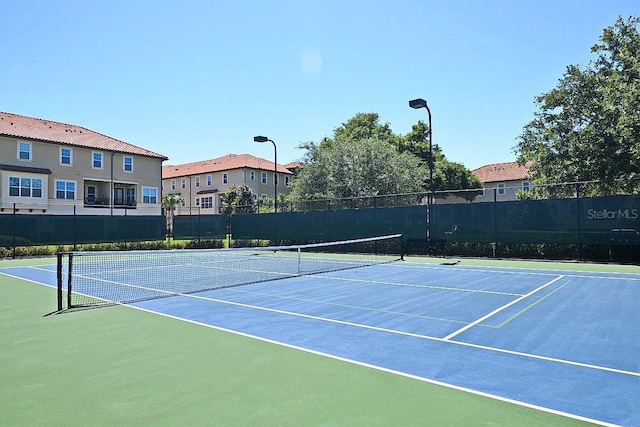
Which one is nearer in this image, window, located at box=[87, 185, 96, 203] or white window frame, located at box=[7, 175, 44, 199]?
white window frame, located at box=[7, 175, 44, 199]

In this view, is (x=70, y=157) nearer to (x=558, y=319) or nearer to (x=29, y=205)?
(x=29, y=205)

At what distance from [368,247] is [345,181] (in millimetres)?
8522

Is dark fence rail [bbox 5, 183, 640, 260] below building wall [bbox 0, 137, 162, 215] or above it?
below

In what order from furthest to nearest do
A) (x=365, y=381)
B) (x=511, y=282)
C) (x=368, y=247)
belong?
(x=368, y=247), (x=511, y=282), (x=365, y=381)

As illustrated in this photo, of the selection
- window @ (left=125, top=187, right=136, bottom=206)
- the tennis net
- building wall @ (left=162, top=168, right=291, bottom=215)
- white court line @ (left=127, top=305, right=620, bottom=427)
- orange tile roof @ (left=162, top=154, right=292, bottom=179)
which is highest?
orange tile roof @ (left=162, top=154, right=292, bottom=179)

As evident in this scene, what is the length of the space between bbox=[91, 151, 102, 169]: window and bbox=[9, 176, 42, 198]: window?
4491 millimetres

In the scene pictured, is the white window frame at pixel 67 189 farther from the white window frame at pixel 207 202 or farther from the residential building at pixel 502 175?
the residential building at pixel 502 175

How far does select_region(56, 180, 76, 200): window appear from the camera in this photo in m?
34.1

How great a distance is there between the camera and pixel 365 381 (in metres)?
4.27

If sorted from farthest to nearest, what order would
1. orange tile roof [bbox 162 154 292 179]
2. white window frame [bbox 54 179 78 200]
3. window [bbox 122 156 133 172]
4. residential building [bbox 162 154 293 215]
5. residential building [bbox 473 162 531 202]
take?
residential building [bbox 473 162 531 202]
orange tile roof [bbox 162 154 292 179]
residential building [bbox 162 154 293 215]
window [bbox 122 156 133 172]
white window frame [bbox 54 179 78 200]

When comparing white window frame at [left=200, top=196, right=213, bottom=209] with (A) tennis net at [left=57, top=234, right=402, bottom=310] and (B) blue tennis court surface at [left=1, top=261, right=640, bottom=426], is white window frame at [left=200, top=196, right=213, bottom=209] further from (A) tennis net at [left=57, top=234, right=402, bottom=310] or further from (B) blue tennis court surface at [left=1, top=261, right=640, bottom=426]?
(B) blue tennis court surface at [left=1, top=261, right=640, bottom=426]

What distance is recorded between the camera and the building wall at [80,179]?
31.4m

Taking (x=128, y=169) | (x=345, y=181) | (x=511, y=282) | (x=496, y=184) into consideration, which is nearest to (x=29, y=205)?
(x=128, y=169)

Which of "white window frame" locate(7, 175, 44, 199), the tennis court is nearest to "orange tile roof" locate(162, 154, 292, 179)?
"white window frame" locate(7, 175, 44, 199)
